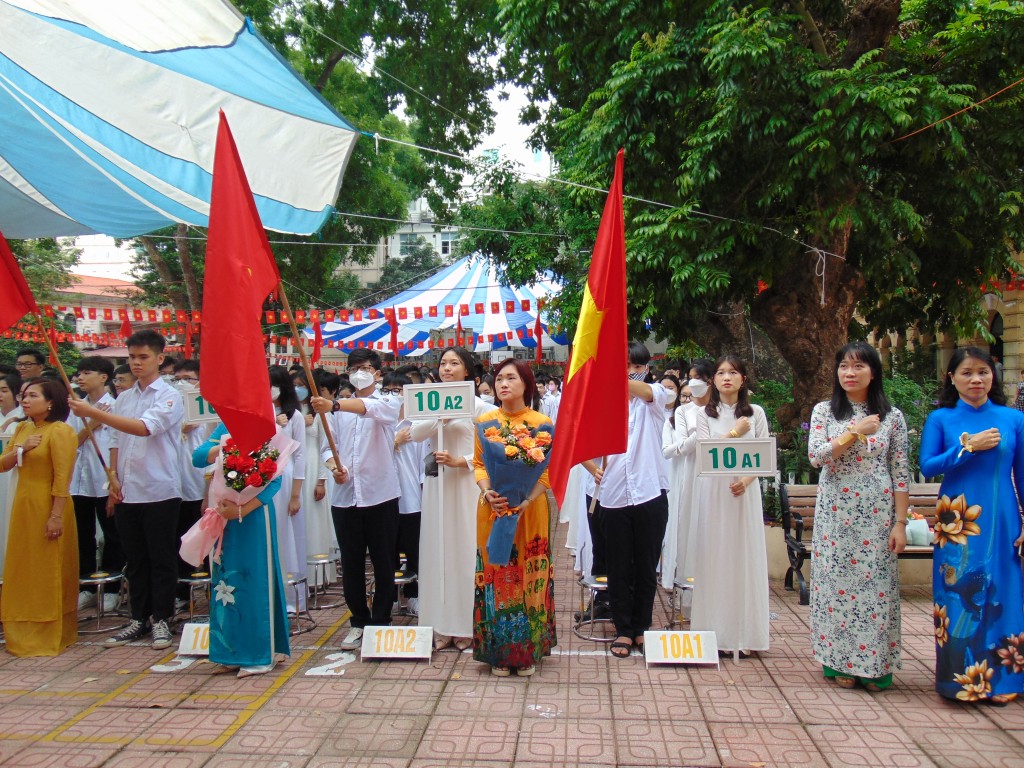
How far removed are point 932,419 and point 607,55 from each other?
6.44 meters

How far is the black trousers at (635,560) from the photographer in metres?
5.25

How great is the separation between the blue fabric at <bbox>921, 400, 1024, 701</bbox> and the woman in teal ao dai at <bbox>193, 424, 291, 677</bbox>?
382 centimetres

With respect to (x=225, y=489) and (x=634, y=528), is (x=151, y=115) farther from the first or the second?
(x=634, y=528)

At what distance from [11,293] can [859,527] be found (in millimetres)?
5039

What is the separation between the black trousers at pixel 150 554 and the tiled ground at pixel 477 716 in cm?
39

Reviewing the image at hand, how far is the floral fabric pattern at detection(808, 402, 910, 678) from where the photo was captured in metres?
4.42

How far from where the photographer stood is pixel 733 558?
515 cm

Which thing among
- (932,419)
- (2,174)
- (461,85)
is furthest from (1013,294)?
(2,174)

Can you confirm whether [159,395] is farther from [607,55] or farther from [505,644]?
[607,55]

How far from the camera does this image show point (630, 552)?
5.30m

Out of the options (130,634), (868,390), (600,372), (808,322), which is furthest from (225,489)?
(808,322)

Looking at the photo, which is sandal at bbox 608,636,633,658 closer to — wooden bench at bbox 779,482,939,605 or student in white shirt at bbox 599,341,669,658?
student in white shirt at bbox 599,341,669,658

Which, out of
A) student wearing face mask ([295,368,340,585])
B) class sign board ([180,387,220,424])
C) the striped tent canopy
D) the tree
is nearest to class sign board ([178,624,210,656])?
class sign board ([180,387,220,424])

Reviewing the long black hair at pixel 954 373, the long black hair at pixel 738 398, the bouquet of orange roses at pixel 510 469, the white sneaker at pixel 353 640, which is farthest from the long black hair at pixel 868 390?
the white sneaker at pixel 353 640
